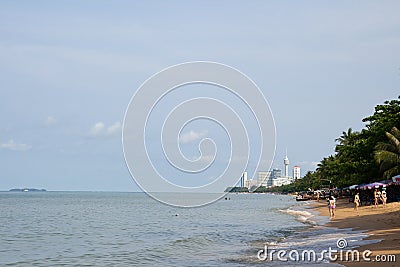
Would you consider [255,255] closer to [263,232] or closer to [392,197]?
[263,232]

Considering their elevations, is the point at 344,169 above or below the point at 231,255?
above

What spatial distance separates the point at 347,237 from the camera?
22500 mm

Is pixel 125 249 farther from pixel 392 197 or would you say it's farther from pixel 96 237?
pixel 392 197

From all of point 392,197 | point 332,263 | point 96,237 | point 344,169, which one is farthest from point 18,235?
point 344,169

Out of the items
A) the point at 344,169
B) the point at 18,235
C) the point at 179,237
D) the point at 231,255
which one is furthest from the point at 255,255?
the point at 344,169

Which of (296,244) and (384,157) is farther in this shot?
(384,157)

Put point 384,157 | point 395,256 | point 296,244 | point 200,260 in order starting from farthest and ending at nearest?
point 384,157
point 296,244
point 200,260
point 395,256

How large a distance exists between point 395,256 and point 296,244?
7.76 metres

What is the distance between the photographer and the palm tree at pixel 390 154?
4319 centimetres

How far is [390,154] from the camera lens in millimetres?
43062

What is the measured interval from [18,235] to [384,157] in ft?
98.7

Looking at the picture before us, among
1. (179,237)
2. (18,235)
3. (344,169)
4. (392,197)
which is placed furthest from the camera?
(344,169)

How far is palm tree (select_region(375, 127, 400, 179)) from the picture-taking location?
142ft

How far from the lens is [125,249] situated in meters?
24.5
